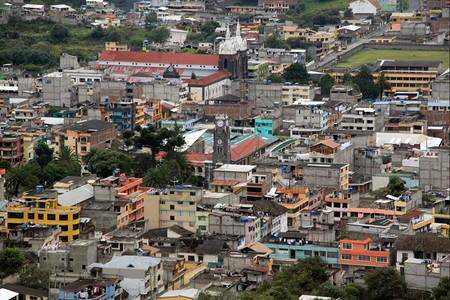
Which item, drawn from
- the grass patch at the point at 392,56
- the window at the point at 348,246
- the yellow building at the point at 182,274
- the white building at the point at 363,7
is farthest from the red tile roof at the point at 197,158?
the white building at the point at 363,7

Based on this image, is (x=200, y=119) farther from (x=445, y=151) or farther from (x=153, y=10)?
(x=153, y=10)

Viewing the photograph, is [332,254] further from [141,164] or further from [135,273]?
[141,164]

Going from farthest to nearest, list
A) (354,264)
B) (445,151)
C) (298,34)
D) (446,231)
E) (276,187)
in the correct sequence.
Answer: (298,34) < (445,151) < (276,187) < (446,231) < (354,264)

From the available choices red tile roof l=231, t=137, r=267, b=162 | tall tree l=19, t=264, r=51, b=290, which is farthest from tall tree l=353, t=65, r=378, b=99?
tall tree l=19, t=264, r=51, b=290

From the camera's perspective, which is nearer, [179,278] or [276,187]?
[179,278]

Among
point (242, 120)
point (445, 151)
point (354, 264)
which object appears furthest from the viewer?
point (242, 120)

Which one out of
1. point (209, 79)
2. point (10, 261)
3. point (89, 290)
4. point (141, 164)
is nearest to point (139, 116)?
point (141, 164)

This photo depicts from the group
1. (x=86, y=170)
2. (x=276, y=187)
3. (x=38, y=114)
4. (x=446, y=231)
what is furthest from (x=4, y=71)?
(x=446, y=231)
